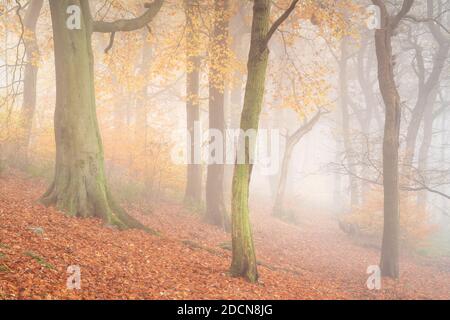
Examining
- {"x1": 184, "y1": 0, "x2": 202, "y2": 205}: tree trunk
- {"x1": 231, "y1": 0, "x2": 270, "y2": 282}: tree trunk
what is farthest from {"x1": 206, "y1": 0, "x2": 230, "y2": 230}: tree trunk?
{"x1": 231, "y1": 0, "x2": 270, "y2": 282}: tree trunk

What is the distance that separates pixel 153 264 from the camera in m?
7.90

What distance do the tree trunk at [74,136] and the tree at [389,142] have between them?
8809 millimetres

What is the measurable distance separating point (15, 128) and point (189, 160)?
6932mm

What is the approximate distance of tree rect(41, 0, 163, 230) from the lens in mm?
9586

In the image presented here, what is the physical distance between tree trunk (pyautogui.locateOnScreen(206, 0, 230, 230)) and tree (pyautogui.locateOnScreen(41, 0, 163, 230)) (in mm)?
5237

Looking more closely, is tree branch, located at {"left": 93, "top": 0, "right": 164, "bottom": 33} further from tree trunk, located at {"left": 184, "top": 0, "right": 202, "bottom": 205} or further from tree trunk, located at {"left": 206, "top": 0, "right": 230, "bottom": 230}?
tree trunk, located at {"left": 184, "top": 0, "right": 202, "bottom": 205}

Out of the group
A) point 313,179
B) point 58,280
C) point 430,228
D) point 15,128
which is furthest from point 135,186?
point 313,179

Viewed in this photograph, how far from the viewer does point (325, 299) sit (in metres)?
8.39

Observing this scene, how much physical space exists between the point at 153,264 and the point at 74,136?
159 inches

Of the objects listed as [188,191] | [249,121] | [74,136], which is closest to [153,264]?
[249,121]

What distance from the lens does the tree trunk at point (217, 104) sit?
13.8m

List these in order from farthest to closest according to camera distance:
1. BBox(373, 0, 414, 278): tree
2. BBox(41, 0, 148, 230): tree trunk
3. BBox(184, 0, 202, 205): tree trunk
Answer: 1. BBox(184, 0, 202, 205): tree trunk
2. BBox(373, 0, 414, 278): tree
3. BBox(41, 0, 148, 230): tree trunk

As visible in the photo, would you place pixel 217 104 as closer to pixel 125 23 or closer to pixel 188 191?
pixel 188 191

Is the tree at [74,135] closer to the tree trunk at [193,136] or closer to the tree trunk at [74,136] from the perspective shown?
the tree trunk at [74,136]
